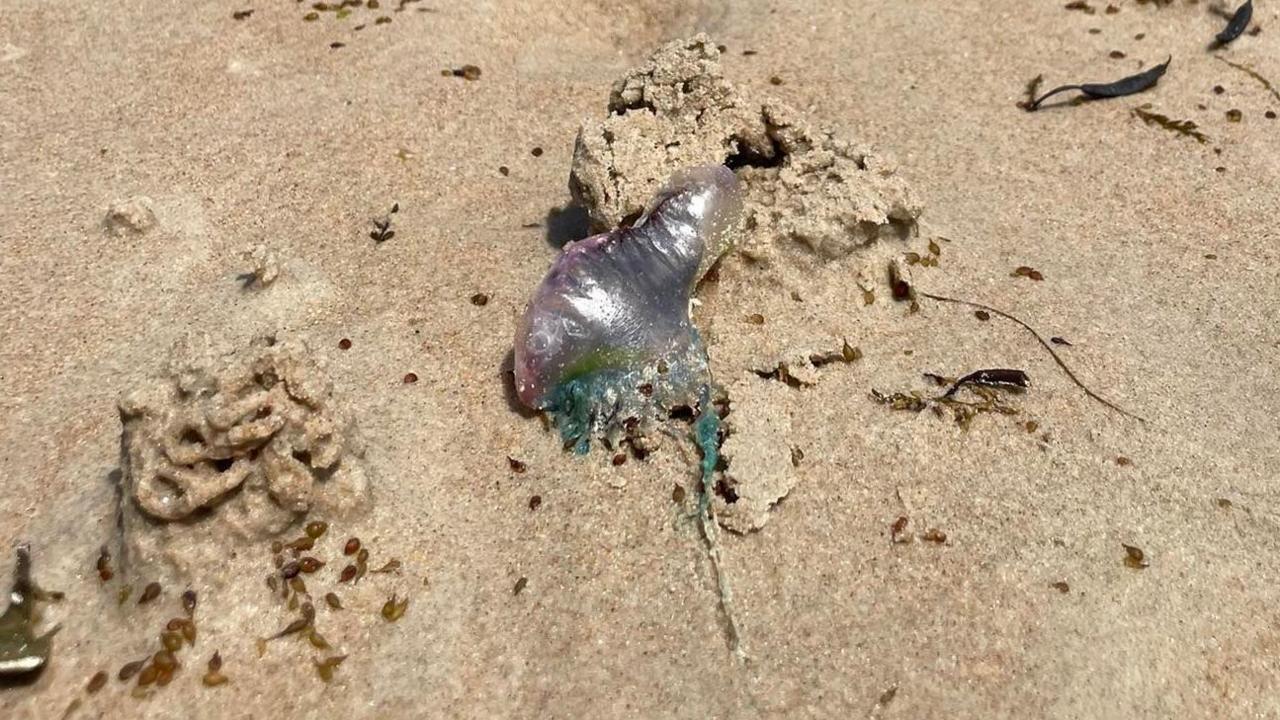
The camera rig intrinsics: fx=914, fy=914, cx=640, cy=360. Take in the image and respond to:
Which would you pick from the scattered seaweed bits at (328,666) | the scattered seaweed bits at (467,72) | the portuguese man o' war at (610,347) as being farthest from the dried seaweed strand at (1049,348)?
the scattered seaweed bits at (467,72)

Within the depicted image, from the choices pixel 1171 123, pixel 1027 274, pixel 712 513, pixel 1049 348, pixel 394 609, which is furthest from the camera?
pixel 1171 123

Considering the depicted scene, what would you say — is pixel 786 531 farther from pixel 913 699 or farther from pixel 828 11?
pixel 828 11

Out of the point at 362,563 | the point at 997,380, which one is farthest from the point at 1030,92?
the point at 362,563

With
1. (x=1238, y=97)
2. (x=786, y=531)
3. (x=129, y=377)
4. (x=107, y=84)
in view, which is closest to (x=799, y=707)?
(x=786, y=531)

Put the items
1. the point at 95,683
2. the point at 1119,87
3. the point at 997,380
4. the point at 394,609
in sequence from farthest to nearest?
the point at 1119,87 < the point at 997,380 < the point at 394,609 < the point at 95,683

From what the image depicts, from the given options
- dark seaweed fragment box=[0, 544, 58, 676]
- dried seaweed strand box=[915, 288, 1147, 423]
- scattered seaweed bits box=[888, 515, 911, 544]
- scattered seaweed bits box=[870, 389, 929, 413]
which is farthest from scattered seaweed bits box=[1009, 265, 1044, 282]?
dark seaweed fragment box=[0, 544, 58, 676]

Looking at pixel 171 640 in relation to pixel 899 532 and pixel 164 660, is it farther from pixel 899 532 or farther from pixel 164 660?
pixel 899 532

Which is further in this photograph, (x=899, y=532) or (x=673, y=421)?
(x=673, y=421)

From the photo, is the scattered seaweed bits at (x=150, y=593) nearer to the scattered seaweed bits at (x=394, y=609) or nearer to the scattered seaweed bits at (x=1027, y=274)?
the scattered seaweed bits at (x=394, y=609)
